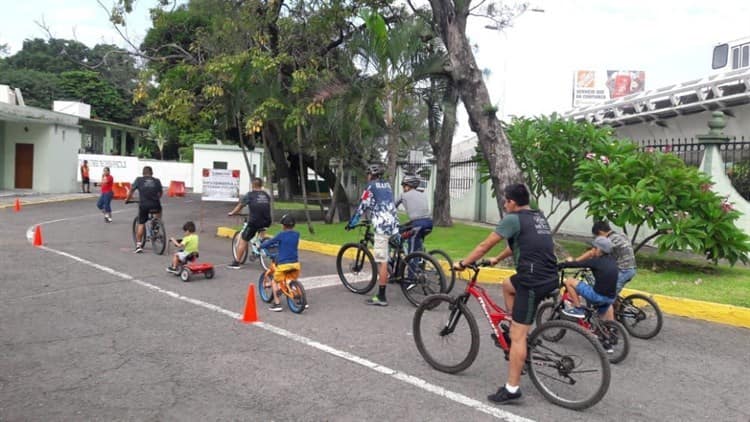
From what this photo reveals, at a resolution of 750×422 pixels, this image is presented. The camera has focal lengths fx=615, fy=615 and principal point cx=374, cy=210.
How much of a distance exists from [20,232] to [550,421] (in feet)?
47.7

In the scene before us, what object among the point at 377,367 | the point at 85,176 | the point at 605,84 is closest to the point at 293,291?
the point at 377,367

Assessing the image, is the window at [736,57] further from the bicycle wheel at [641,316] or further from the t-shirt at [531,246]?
the t-shirt at [531,246]

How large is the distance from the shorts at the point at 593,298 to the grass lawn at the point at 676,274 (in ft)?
10.2

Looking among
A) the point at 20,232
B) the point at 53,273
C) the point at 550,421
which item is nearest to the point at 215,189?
the point at 20,232

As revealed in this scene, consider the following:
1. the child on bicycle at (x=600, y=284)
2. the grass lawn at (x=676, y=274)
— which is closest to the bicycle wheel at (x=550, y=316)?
the child on bicycle at (x=600, y=284)

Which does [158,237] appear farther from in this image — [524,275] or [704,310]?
[704,310]

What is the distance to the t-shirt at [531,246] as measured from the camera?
473cm

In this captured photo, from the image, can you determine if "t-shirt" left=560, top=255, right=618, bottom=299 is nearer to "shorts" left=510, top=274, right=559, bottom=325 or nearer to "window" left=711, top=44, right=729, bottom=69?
"shorts" left=510, top=274, right=559, bottom=325

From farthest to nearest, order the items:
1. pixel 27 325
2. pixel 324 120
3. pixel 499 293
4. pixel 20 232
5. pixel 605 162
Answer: pixel 324 120
pixel 20 232
pixel 605 162
pixel 499 293
pixel 27 325

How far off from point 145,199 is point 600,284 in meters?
9.16

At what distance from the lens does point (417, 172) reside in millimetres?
22031

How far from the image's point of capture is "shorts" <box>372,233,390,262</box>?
8.19 m

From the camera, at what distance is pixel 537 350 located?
4875mm

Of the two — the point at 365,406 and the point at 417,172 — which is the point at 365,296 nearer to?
the point at 365,406
